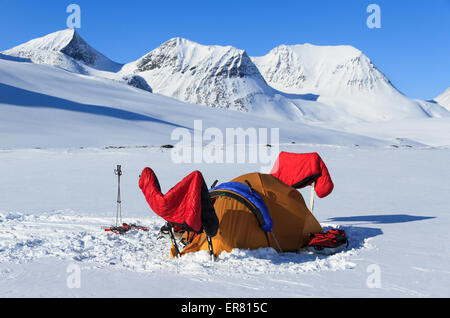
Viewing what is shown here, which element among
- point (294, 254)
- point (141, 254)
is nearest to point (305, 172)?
point (294, 254)

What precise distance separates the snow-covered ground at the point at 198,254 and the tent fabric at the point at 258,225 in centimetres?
25

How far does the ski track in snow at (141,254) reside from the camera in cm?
550

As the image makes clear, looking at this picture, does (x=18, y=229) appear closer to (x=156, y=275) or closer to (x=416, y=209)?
(x=156, y=275)

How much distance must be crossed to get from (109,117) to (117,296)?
166 feet

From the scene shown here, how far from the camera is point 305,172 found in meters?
8.77

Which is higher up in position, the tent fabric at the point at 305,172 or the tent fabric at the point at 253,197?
the tent fabric at the point at 305,172

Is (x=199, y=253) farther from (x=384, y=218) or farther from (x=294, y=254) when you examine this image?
(x=384, y=218)

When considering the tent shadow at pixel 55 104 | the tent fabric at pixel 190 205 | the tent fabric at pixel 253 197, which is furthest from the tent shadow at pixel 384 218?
the tent shadow at pixel 55 104

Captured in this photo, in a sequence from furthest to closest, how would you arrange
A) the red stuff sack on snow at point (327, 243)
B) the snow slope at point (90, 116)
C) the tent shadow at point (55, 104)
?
the tent shadow at point (55, 104)
the snow slope at point (90, 116)
the red stuff sack on snow at point (327, 243)

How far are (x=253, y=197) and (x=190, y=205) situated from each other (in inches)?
48.6

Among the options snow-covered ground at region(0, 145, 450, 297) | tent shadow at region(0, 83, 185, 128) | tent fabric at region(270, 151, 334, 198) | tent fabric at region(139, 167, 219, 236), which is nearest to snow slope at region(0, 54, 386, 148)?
tent shadow at region(0, 83, 185, 128)

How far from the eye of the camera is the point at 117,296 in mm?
4410

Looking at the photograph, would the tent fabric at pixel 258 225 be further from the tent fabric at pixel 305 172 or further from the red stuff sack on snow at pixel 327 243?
the tent fabric at pixel 305 172
